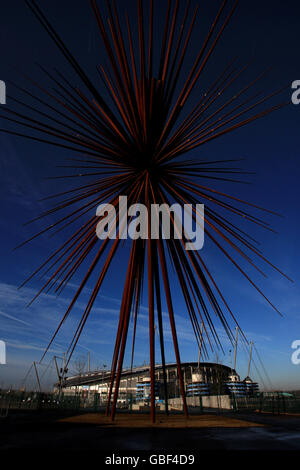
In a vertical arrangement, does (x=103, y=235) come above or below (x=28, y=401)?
above

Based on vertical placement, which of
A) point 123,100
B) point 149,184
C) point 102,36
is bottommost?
point 149,184

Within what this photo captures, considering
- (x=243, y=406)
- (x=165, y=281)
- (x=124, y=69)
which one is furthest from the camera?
(x=243, y=406)

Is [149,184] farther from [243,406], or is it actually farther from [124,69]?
[243,406]

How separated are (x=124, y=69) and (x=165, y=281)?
3.44 metres

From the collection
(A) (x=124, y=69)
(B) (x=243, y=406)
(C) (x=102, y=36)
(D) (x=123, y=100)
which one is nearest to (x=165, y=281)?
(D) (x=123, y=100)

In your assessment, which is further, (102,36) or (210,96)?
(210,96)
